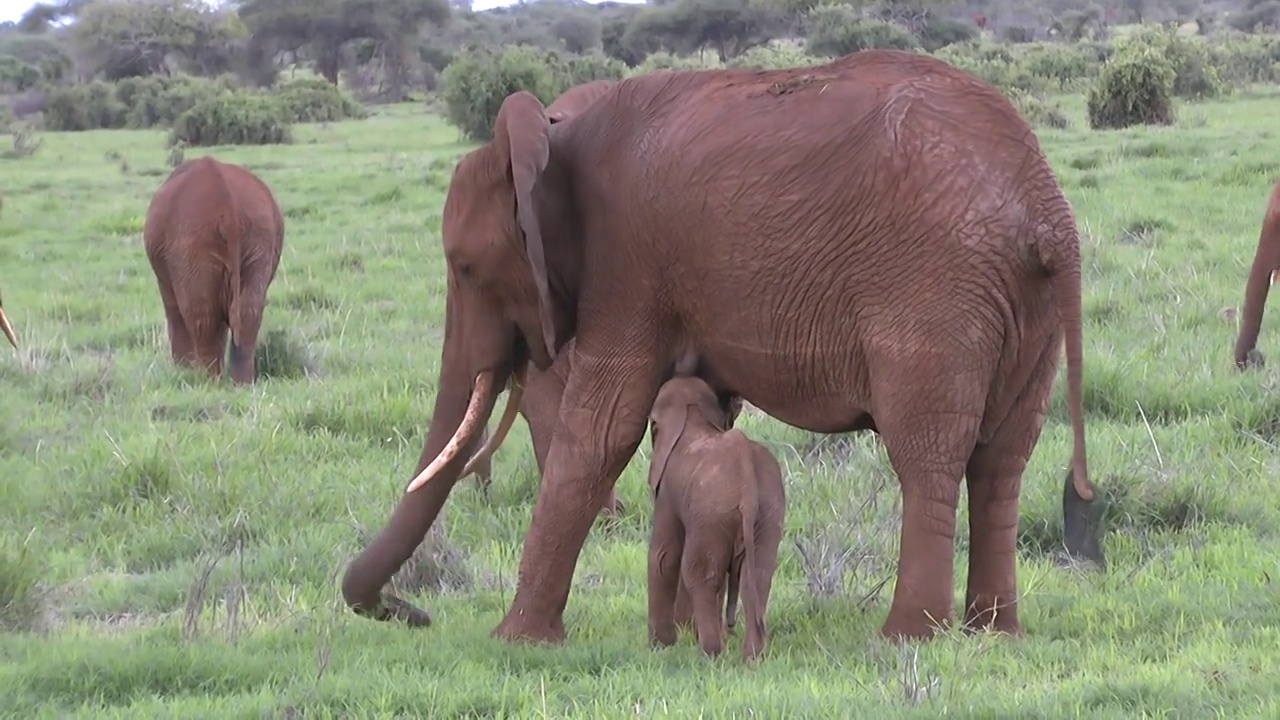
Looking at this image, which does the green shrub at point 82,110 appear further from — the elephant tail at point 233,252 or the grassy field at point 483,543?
the elephant tail at point 233,252

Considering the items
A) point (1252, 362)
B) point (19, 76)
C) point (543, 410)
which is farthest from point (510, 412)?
point (19, 76)

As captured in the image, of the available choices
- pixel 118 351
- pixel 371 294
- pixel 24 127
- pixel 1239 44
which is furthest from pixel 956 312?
pixel 1239 44

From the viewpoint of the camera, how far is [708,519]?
4.82 meters

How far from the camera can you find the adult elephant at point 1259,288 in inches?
341

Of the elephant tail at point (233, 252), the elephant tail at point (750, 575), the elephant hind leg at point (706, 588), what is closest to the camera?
the elephant tail at point (750, 575)

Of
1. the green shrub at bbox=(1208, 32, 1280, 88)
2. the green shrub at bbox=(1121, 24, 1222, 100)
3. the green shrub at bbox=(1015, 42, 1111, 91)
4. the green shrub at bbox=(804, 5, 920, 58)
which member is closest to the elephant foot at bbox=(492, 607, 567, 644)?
the green shrub at bbox=(1121, 24, 1222, 100)

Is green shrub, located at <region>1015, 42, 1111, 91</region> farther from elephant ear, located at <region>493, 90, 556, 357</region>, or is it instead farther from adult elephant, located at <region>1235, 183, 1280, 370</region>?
elephant ear, located at <region>493, 90, 556, 357</region>

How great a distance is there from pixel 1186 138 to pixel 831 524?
13831 millimetres

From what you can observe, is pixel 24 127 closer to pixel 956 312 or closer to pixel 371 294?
pixel 371 294

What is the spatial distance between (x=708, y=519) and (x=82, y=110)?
34.5 meters

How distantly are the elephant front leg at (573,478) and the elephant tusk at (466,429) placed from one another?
0.26m

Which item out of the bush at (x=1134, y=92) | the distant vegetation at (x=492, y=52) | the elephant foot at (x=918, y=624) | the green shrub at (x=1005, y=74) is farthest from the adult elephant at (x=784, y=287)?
the green shrub at (x=1005, y=74)

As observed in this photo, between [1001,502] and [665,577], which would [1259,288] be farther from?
[665,577]

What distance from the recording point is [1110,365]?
27.8ft
